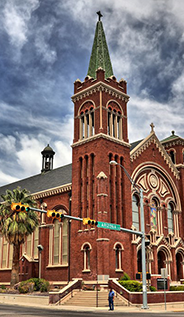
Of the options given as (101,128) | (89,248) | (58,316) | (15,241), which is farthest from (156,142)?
(58,316)

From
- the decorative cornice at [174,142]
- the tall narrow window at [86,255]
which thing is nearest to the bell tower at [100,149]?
the tall narrow window at [86,255]

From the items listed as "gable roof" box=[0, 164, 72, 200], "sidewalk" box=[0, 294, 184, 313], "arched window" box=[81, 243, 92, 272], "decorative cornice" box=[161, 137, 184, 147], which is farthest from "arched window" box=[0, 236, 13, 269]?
"decorative cornice" box=[161, 137, 184, 147]

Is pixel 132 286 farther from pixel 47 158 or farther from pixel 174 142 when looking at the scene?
pixel 47 158

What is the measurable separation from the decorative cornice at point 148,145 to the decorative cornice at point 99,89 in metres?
5.74

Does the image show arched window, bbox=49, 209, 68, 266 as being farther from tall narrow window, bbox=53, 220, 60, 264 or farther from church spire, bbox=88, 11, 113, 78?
church spire, bbox=88, 11, 113, 78

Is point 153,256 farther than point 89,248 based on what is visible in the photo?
Yes

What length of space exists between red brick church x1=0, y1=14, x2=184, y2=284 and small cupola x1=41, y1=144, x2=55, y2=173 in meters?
14.3

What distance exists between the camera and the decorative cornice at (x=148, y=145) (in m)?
44.6

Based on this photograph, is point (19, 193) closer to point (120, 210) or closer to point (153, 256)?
point (120, 210)

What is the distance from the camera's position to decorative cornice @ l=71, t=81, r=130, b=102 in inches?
1677

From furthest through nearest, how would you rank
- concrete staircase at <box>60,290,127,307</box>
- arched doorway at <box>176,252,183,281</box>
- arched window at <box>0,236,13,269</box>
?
arched window at <box>0,236,13,269</box> < arched doorway at <box>176,252,183,281</box> < concrete staircase at <box>60,290,127,307</box>

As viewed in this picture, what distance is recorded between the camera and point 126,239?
39000 millimetres

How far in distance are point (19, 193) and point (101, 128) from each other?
12.9 m

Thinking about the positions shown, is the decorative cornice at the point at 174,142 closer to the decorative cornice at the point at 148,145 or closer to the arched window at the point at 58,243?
the decorative cornice at the point at 148,145
